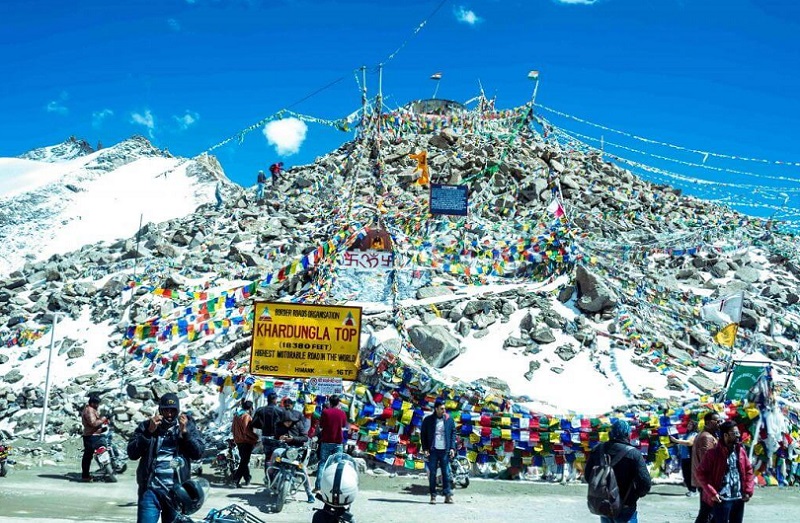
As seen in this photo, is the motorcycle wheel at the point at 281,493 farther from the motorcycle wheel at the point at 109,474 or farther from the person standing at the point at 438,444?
the motorcycle wheel at the point at 109,474

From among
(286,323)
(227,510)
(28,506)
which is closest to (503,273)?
(286,323)

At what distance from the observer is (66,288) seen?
23703mm

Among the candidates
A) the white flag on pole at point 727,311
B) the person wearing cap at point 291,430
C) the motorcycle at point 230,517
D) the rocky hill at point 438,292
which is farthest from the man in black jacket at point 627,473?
the white flag on pole at point 727,311

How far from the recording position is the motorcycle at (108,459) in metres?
11.5

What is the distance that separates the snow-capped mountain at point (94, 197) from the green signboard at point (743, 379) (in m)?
27.5

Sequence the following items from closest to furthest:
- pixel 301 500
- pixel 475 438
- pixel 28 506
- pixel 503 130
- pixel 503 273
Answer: pixel 28 506 → pixel 301 500 → pixel 475 438 → pixel 503 273 → pixel 503 130

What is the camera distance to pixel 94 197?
48.8 m

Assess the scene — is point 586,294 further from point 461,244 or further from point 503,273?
point 461,244

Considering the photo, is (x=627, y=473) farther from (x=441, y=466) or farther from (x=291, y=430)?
(x=291, y=430)

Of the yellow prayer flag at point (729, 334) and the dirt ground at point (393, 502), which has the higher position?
the yellow prayer flag at point (729, 334)

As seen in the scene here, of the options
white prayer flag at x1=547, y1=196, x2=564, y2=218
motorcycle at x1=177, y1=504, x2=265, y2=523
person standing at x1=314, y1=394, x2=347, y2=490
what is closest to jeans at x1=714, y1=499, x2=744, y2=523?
motorcycle at x1=177, y1=504, x2=265, y2=523

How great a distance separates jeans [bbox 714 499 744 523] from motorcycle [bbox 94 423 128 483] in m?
8.73

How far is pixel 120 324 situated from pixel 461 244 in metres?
10.5

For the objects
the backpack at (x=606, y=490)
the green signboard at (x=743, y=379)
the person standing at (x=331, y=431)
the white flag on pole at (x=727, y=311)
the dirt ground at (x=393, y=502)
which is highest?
the white flag on pole at (x=727, y=311)
